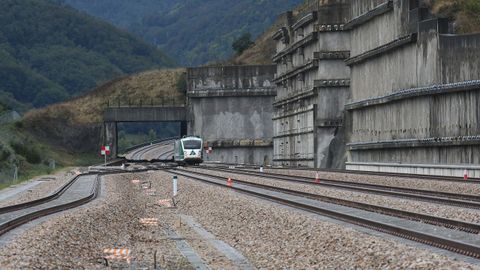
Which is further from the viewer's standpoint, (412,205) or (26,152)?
(26,152)

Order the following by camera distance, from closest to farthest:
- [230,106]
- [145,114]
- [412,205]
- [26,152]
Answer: [412,205] < [26,152] < [230,106] < [145,114]

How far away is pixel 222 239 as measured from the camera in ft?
67.1

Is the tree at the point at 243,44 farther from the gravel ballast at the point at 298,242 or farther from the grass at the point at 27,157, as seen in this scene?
the gravel ballast at the point at 298,242

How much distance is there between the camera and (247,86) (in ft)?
320

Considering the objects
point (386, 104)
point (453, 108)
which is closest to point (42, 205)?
point (453, 108)

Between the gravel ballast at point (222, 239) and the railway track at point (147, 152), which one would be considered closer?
the gravel ballast at point (222, 239)

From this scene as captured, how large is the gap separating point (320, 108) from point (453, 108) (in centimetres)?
2592

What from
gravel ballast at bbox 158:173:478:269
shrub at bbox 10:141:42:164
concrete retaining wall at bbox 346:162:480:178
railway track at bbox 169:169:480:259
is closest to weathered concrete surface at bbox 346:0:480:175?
concrete retaining wall at bbox 346:162:480:178

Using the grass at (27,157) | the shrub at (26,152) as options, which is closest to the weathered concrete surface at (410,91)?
the grass at (27,157)

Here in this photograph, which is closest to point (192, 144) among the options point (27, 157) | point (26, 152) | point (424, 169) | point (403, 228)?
point (27, 157)

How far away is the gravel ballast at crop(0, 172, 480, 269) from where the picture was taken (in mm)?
14961

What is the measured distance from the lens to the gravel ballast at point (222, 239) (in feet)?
49.1

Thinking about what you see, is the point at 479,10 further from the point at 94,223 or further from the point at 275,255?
the point at 275,255

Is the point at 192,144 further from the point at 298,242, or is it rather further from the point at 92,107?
the point at 298,242
